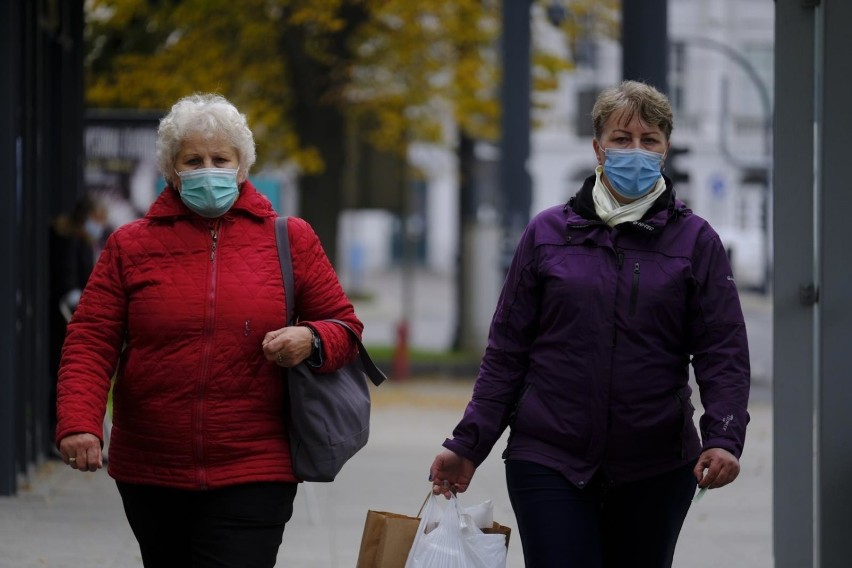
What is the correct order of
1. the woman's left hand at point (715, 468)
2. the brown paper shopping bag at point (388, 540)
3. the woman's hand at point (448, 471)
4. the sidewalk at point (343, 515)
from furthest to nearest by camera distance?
the sidewalk at point (343, 515) → the woman's hand at point (448, 471) → the brown paper shopping bag at point (388, 540) → the woman's left hand at point (715, 468)

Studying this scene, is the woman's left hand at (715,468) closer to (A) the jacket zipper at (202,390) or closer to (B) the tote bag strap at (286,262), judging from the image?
(B) the tote bag strap at (286,262)

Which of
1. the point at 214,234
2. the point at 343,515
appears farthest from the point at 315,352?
the point at 343,515

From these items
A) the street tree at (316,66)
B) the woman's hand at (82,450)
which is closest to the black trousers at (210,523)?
the woman's hand at (82,450)

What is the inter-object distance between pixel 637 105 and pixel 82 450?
1.66 metres

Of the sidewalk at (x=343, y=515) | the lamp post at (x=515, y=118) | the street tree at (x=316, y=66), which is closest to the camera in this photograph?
the sidewalk at (x=343, y=515)

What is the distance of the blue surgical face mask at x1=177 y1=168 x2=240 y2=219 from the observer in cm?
411

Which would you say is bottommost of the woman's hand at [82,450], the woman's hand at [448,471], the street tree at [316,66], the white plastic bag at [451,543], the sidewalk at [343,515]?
the sidewalk at [343,515]

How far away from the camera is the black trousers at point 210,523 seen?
4094 millimetres

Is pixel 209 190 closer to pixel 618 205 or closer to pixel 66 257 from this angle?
pixel 618 205

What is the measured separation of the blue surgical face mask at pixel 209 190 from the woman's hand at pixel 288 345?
1.15 feet

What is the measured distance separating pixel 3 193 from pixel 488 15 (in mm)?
13752

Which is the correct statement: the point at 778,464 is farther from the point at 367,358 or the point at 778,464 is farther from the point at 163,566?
the point at 163,566

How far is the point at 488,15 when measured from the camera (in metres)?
21.7

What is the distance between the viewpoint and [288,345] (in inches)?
159
